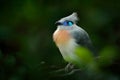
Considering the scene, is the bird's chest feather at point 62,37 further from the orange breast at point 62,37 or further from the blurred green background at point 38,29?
the blurred green background at point 38,29

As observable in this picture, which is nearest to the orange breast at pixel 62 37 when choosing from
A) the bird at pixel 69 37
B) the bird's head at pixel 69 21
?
the bird at pixel 69 37

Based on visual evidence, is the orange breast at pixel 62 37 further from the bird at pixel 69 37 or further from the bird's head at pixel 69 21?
the bird's head at pixel 69 21

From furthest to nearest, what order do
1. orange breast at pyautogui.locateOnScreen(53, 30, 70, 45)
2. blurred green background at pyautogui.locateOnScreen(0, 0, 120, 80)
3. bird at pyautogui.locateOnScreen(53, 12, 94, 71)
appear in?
orange breast at pyautogui.locateOnScreen(53, 30, 70, 45), bird at pyautogui.locateOnScreen(53, 12, 94, 71), blurred green background at pyautogui.locateOnScreen(0, 0, 120, 80)

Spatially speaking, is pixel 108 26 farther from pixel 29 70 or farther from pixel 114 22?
pixel 29 70

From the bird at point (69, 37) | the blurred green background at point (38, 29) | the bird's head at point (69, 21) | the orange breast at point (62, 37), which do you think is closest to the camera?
the blurred green background at point (38, 29)

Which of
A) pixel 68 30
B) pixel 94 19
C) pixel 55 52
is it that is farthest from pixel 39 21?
pixel 68 30

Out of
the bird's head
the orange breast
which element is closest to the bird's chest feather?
the orange breast

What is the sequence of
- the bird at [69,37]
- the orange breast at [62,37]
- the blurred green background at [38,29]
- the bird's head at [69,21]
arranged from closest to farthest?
the blurred green background at [38,29] → the bird's head at [69,21] → the bird at [69,37] → the orange breast at [62,37]

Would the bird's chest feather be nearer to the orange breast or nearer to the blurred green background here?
the orange breast

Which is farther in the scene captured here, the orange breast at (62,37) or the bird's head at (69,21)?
the orange breast at (62,37)

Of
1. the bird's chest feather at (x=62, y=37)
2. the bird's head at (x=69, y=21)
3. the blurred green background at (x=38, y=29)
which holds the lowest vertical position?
the blurred green background at (x=38, y=29)

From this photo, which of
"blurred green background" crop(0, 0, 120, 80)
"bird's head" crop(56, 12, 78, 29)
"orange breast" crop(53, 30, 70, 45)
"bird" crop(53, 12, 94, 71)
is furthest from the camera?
"orange breast" crop(53, 30, 70, 45)

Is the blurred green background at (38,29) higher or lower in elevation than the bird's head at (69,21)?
lower

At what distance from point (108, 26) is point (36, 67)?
29 cm
